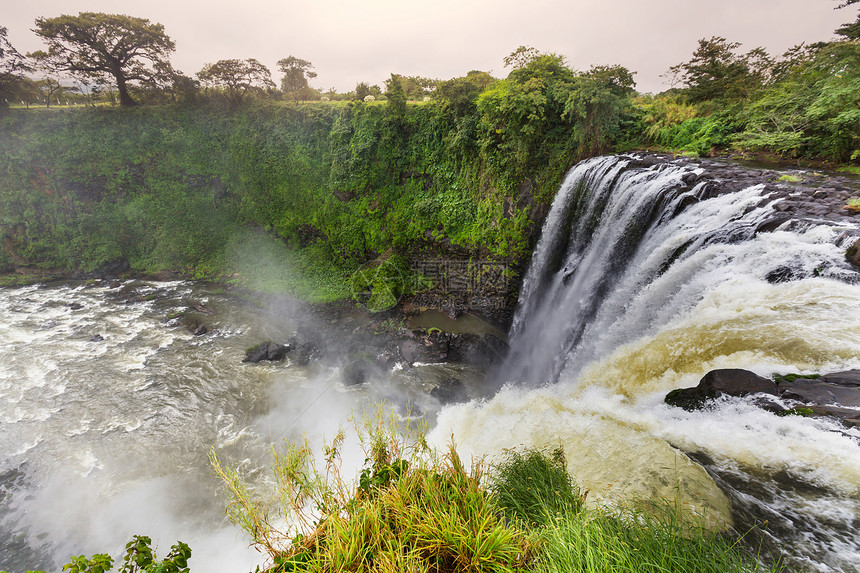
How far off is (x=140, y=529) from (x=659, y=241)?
42.6ft

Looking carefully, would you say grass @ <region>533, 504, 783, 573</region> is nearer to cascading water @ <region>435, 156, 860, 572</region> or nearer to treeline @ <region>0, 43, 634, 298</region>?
Answer: cascading water @ <region>435, 156, 860, 572</region>

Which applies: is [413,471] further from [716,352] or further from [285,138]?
[285,138]

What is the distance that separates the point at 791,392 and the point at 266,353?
45.4ft

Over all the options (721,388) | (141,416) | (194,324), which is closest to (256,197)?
(194,324)

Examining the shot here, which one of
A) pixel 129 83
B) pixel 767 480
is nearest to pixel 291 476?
pixel 767 480

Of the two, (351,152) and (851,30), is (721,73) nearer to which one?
(851,30)

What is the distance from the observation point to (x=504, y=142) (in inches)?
532

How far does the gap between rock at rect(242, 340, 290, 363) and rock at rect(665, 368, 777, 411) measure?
12291mm

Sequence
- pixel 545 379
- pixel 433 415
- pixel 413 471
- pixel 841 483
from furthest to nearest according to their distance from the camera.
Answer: pixel 545 379, pixel 433 415, pixel 413 471, pixel 841 483

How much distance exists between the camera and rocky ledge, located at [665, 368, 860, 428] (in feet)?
11.6

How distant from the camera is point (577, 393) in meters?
6.78

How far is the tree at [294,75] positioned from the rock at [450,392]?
21.2m

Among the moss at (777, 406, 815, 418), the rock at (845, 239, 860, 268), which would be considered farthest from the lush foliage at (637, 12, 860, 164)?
the moss at (777, 406, 815, 418)

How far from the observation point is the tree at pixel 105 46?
18.5 metres
